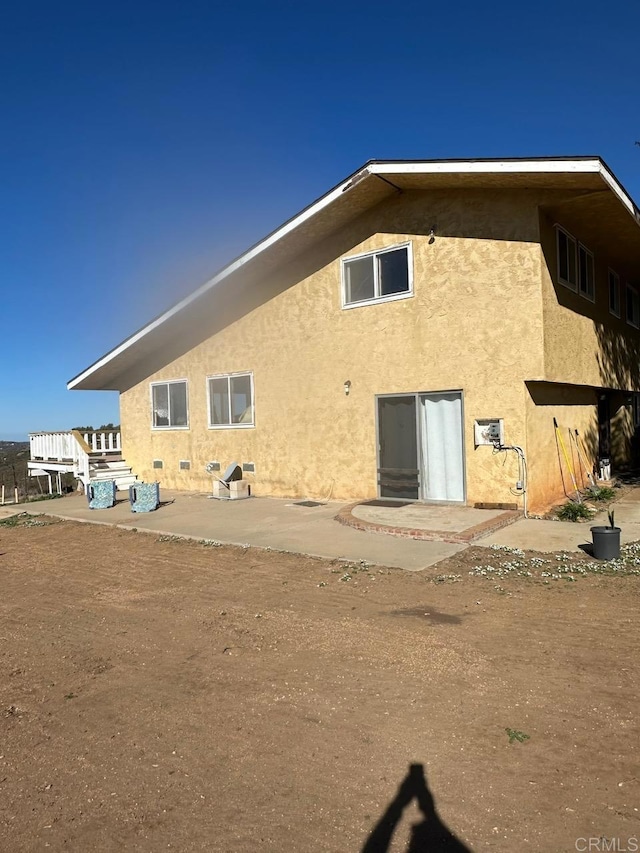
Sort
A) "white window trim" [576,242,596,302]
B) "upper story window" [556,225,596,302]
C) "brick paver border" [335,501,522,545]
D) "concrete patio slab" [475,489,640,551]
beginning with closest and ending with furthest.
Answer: "concrete patio slab" [475,489,640,551], "brick paver border" [335,501,522,545], "upper story window" [556,225,596,302], "white window trim" [576,242,596,302]

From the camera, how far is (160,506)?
Result: 13.1 meters

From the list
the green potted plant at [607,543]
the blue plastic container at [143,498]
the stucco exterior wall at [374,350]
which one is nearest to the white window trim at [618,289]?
the stucco exterior wall at [374,350]

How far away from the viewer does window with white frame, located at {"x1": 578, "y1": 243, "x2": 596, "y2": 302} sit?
11.9 metres

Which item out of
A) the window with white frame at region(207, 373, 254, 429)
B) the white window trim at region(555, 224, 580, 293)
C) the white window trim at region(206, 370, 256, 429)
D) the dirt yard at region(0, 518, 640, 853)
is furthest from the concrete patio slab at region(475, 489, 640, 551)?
the window with white frame at region(207, 373, 254, 429)

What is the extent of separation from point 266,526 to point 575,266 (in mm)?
7664

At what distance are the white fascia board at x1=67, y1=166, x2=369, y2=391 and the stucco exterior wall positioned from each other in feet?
3.28

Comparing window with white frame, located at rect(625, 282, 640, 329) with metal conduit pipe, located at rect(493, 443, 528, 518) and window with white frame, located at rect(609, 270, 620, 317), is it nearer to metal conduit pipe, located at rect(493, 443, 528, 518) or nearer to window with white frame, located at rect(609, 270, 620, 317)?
window with white frame, located at rect(609, 270, 620, 317)

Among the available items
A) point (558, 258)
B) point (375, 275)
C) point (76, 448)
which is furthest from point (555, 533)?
point (76, 448)

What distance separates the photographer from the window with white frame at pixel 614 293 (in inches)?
557

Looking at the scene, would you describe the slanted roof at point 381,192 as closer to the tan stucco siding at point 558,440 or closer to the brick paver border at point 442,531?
the tan stucco siding at point 558,440

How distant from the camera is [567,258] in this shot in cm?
1120

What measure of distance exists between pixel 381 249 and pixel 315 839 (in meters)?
10.5

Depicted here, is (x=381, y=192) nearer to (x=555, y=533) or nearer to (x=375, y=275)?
(x=375, y=275)

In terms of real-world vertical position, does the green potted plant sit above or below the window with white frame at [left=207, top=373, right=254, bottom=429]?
below
